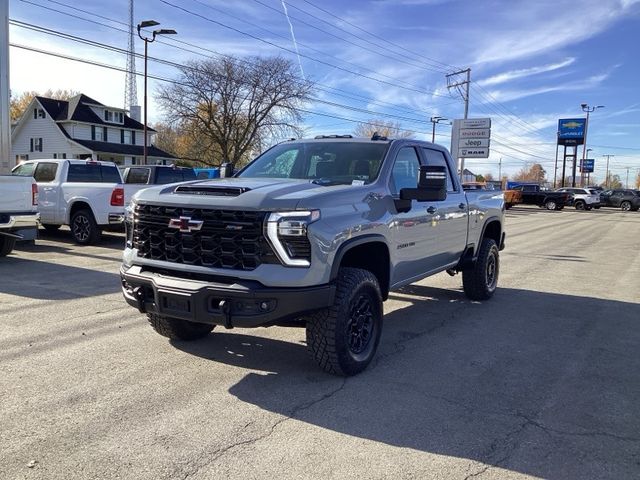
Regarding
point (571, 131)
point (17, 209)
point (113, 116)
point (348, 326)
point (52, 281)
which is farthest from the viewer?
point (571, 131)

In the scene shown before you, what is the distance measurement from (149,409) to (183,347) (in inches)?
53.1

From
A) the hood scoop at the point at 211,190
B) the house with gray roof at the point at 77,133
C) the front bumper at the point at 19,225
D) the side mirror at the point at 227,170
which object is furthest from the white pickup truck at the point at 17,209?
the house with gray roof at the point at 77,133

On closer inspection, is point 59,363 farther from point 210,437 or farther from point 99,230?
point 99,230

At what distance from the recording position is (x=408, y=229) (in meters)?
5.25

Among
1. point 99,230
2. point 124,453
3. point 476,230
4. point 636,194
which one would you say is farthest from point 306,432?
point 636,194

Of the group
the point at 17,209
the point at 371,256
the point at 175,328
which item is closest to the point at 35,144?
the point at 17,209

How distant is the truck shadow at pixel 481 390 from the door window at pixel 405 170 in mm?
1597

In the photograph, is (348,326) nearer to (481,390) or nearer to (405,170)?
(481,390)

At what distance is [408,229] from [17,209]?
300 inches

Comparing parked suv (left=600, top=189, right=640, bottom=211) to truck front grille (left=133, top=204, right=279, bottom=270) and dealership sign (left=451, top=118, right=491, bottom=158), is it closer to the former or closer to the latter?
dealership sign (left=451, top=118, right=491, bottom=158)

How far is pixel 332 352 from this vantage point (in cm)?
416

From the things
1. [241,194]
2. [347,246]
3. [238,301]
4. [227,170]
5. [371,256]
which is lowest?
[238,301]

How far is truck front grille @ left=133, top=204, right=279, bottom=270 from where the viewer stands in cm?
386

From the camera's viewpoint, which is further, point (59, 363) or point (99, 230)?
point (99, 230)
